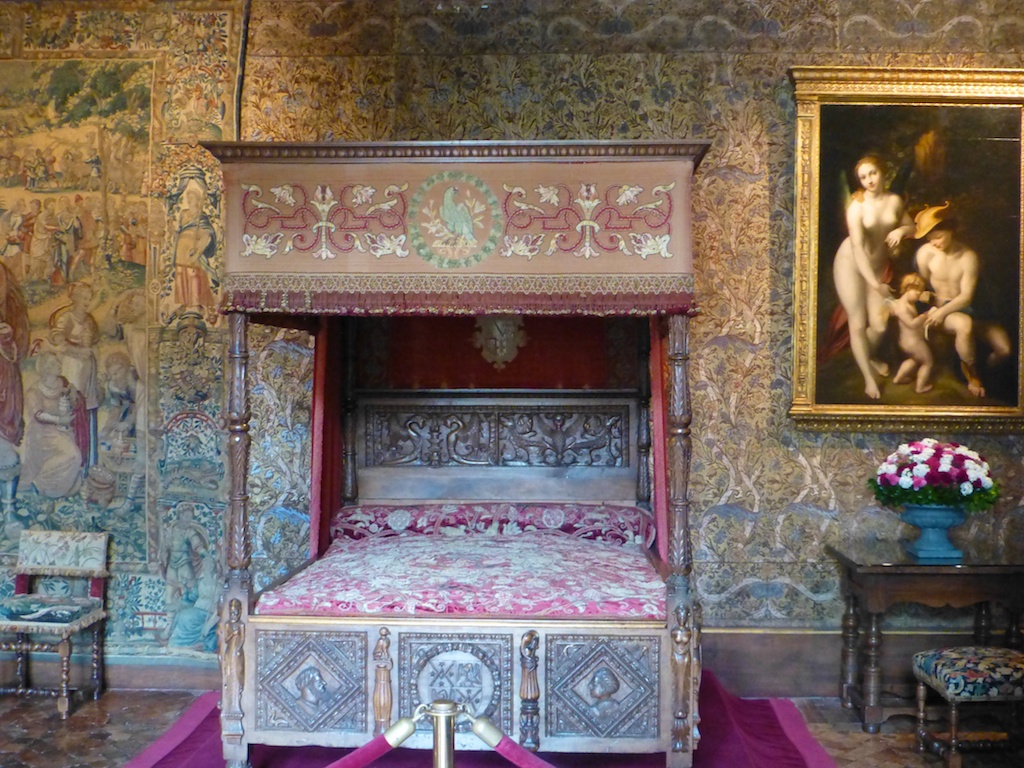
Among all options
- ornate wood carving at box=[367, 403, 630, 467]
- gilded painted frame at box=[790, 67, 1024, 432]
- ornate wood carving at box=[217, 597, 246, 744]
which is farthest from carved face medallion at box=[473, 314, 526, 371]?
ornate wood carving at box=[217, 597, 246, 744]

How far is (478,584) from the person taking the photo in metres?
4.00

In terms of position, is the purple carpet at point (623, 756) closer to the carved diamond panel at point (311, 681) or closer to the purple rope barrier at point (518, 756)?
the carved diamond panel at point (311, 681)

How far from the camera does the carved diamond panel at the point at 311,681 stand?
12.8 ft

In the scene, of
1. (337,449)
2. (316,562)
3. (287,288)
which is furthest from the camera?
(337,449)

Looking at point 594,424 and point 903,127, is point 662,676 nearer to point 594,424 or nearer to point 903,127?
point 594,424

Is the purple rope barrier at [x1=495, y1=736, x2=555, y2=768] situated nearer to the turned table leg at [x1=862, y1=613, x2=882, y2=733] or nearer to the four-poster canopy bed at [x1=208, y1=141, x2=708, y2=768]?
the four-poster canopy bed at [x1=208, y1=141, x2=708, y2=768]

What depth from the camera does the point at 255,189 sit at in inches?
147

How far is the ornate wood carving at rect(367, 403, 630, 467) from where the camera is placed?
5.31 m

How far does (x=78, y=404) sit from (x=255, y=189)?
254cm

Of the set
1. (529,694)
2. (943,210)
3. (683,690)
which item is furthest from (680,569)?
(943,210)

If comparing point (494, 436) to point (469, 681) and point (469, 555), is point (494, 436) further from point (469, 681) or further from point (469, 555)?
point (469, 681)

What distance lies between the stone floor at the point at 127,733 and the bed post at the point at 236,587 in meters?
0.74

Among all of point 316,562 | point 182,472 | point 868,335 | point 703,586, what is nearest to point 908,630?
A: point 703,586

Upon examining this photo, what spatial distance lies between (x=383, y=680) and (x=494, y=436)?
1.84m
